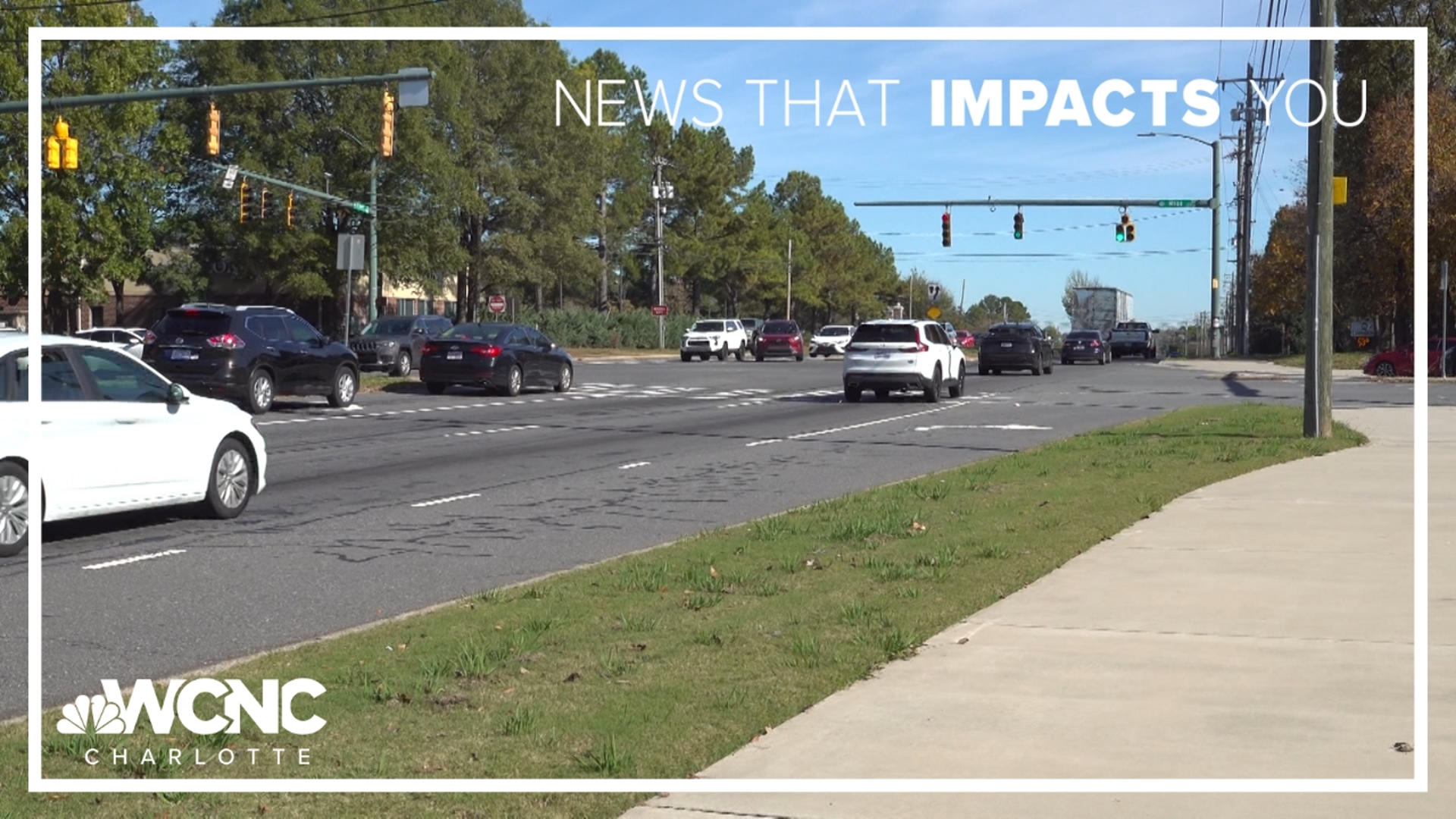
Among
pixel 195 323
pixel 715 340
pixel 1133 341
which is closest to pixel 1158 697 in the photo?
pixel 195 323

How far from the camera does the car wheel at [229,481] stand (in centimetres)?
1327

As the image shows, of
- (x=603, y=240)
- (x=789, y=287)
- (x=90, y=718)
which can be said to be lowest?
(x=90, y=718)

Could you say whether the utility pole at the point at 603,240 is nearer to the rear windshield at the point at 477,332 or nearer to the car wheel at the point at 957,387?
the rear windshield at the point at 477,332

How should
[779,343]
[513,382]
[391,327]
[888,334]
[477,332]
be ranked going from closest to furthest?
[888,334], [513,382], [477,332], [391,327], [779,343]

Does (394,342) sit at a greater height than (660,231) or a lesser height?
lesser

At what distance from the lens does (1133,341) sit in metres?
78.0

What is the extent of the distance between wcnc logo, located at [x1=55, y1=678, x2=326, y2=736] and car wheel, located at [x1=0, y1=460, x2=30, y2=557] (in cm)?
450

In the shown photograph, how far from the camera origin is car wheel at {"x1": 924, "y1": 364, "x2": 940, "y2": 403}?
105 feet

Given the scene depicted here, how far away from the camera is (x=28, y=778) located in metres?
5.52

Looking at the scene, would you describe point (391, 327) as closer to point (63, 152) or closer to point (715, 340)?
point (63, 152)

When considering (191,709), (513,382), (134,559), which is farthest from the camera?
(513,382)

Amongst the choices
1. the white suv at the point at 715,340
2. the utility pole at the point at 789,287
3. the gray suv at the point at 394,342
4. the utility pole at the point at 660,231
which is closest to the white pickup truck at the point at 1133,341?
the white suv at the point at 715,340

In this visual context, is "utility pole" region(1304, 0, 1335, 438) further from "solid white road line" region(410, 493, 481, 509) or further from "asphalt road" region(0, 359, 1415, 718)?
"solid white road line" region(410, 493, 481, 509)

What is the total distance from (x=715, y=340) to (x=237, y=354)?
41.8 meters
